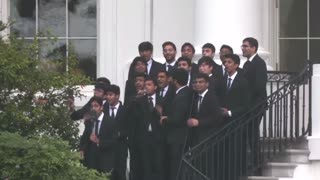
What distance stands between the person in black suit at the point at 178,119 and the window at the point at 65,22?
4.73m

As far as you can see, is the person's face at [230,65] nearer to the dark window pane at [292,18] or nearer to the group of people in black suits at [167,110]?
the group of people in black suits at [167,110]

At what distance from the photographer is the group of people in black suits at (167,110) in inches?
540

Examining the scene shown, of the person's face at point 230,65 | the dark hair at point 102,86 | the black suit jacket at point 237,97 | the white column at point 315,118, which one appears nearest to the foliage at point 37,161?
the black suit jacket at point 237,97

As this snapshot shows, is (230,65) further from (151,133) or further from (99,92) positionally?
(99,92)

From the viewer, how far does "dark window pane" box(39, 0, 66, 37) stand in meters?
18.6

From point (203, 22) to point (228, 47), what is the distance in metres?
1.72

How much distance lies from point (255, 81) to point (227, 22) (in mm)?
2003

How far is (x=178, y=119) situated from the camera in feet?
44.9

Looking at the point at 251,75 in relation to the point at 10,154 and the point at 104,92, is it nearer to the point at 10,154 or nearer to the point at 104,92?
the point at 104,92

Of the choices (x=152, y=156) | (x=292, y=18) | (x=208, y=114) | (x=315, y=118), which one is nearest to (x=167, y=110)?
(x=208, y=114)

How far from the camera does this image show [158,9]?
17734 mm

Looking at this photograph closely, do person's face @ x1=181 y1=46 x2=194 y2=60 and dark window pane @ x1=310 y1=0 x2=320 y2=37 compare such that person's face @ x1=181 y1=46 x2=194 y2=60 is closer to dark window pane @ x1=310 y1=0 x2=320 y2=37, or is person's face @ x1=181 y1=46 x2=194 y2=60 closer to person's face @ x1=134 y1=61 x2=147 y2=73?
person's face @ x1=134 y1=61 x2=147 y2=73

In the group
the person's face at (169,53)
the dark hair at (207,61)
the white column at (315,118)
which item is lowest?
the white column at (315,118)

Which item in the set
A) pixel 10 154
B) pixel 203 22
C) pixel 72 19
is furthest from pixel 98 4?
pixel 10 154
